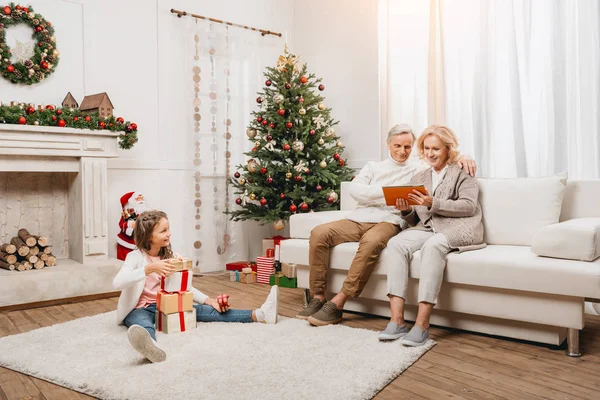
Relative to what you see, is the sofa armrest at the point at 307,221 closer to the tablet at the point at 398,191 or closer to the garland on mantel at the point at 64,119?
the tablet at the point at 398,191

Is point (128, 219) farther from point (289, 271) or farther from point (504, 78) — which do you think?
point (504, 78)

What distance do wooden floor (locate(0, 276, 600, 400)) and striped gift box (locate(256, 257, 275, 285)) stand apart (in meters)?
1.34

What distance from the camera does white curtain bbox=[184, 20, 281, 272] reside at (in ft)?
14.9

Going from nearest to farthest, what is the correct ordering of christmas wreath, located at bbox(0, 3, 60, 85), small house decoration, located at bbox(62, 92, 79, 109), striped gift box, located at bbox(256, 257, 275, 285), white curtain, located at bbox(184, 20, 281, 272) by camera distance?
1. christmas wreath, located at bbox(0, 3, 60, 85)
2. small house decoration, located at bbox(62, 92, 79, 109)
3. striped gift box, located at bbox(256, 257, 275, 285)
4. white curtain, located at bbox(184, 20, 281, 272)

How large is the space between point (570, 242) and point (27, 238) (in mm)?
3227

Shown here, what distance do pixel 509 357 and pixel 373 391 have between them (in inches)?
29.7

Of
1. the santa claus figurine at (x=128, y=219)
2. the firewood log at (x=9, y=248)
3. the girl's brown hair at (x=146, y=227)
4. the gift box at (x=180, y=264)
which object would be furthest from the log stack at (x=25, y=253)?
the gift box at (x=180, y=264)

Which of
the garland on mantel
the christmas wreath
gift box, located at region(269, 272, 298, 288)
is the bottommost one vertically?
gift box, located at region(269, 272, 298, 288)

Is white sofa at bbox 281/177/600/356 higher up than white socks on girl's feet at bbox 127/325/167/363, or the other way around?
white sofa at bbox 281/177/600/356

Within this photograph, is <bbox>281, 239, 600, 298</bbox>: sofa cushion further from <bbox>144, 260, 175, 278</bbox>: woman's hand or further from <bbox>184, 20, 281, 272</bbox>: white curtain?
<bbox>184, 20, 281, 272</bbox>: white curtain

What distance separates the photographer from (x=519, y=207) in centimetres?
275

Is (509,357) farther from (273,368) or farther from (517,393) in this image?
(273,368)

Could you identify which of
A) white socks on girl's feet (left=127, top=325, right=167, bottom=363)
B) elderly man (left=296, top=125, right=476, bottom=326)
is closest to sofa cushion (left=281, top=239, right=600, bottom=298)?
elderly man (left=296, top=125, right=476, bottom=326)

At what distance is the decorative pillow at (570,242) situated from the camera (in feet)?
7.11
